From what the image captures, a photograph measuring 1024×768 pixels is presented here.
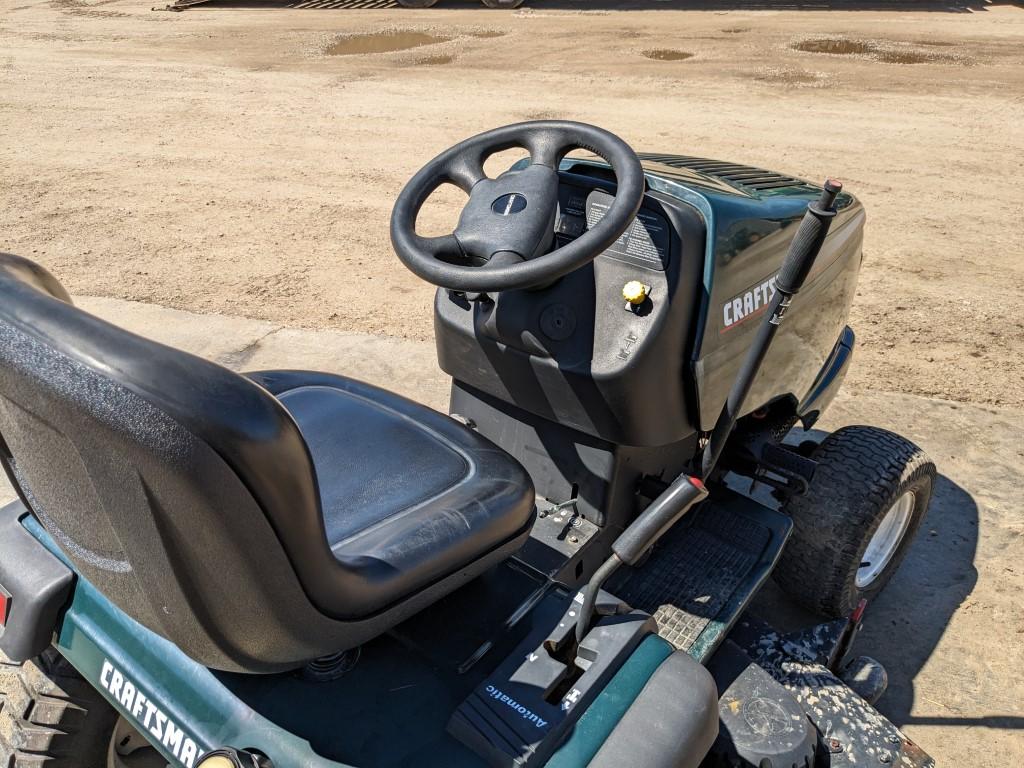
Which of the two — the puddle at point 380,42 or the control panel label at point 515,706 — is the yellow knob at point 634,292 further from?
the puddle at point 380,42

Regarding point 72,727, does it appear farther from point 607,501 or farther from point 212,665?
point 607,501

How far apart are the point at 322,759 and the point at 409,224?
1248 millimetres

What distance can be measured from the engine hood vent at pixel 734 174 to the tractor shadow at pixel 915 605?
1.32 m

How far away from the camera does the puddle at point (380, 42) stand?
11.2 metres

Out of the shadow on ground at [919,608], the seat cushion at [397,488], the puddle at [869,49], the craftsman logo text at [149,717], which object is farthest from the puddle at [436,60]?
the craftsman logo text at [149,717]

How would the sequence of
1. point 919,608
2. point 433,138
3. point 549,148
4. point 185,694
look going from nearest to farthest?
point 185,694, point 549,148, point 919,608, point 433,138

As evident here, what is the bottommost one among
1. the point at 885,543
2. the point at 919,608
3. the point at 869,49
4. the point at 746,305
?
the point at 919,608

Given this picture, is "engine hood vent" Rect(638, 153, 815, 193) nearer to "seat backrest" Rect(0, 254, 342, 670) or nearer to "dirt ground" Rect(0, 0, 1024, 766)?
"dirt ground" Rect(0, 0, 1024, 766)

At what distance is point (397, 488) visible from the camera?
1748 millimetres

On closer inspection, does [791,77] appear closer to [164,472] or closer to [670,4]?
[670,4]

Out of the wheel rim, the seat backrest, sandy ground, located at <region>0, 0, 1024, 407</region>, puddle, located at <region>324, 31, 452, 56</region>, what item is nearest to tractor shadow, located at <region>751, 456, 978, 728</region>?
the wheel rim

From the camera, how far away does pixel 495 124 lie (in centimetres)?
775

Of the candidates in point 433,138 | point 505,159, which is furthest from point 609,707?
point 433,138

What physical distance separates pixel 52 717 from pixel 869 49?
443 inches
